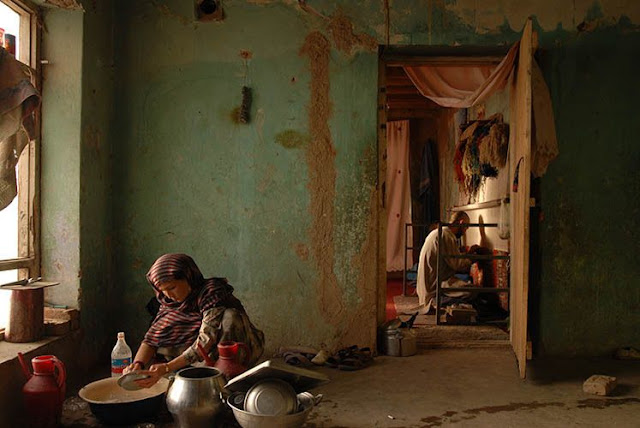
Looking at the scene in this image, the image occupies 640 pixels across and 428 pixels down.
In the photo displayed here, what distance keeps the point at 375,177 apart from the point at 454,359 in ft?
4.87

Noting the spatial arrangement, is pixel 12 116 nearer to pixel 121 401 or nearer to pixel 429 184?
pixel 121 401

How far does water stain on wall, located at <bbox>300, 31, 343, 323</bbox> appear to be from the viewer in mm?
4301

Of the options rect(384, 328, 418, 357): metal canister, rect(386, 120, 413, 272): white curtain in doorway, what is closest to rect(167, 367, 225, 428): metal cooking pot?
rect(384, 328, 418, 357): metal canister

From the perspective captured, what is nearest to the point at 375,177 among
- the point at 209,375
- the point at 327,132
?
the point at 327,132

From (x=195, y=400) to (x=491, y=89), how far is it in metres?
3.11

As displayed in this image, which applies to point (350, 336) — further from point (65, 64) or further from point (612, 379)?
point (65, 64)

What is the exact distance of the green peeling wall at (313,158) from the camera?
4.26 metres

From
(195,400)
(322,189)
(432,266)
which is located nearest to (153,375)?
(195,400)

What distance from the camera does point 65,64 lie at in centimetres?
373

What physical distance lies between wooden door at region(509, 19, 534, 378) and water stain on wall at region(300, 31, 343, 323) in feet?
4.22

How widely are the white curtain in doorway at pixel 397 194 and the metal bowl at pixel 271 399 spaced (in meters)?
7.64

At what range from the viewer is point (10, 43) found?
344 cm

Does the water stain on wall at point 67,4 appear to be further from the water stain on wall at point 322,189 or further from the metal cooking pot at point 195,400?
the metal cooking pot at point 195,400

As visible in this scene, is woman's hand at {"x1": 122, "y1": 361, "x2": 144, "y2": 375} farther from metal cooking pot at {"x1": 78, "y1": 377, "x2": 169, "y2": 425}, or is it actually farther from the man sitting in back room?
the man sitting in back room
